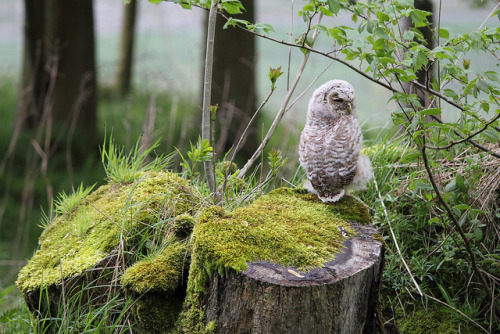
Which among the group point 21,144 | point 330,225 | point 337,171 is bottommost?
point 21,144

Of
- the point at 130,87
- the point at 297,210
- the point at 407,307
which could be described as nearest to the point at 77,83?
the point at 130,87

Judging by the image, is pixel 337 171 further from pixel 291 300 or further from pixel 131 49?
pixel 131 49

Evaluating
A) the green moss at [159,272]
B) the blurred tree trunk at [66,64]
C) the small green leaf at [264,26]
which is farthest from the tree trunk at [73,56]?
the small green leaf at [264,26]

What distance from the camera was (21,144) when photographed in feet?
23.6

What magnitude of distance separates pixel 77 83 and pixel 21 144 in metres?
1.38

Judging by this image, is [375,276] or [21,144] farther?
[21,144]

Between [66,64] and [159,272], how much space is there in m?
5.19

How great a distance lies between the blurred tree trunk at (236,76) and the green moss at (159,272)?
334cm

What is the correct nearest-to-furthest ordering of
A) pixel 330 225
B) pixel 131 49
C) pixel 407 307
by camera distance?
pixel 330 225, pixel 407 307, pixel 131 49

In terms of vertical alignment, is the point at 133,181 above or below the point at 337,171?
below

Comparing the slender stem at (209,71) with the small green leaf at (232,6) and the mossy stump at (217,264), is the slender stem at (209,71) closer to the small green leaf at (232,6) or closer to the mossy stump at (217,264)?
→ the small green leaf at (232,6)

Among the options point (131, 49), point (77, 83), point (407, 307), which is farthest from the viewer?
point (131, 49)

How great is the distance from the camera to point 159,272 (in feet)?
8.28

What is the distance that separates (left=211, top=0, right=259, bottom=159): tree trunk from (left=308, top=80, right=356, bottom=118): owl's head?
2.99 meters
